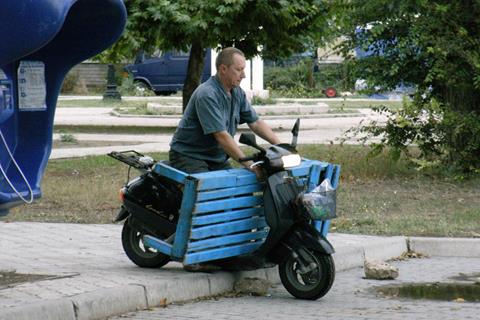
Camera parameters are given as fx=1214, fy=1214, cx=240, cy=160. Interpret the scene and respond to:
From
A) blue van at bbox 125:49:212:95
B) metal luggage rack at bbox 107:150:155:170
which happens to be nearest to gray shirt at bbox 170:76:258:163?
metal luggage rack at bbox 107:150:155:170

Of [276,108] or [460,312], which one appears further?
[276,108]

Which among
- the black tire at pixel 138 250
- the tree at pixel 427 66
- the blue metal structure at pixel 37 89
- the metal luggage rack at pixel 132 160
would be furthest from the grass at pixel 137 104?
the blue metal structure at pixel 37 89

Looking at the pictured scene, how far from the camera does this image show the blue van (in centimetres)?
4466

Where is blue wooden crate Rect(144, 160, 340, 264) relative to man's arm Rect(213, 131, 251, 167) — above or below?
below

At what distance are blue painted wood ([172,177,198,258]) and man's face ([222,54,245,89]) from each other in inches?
36.7

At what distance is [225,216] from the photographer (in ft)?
27.7

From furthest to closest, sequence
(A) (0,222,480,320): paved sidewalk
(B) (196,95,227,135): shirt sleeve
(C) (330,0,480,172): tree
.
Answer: (C) (330,0,480,172): tree
(B) (196,95,227,135): shirt sleeve
(A) (0,222,480,320): paved sidewalk

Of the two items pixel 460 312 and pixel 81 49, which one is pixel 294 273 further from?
pixel 81 49

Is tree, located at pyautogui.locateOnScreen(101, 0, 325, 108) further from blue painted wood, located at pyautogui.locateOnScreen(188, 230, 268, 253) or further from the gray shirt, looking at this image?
blue painted wood, located at pyautogui.locateOnScreen(188, 230, 268, 253)

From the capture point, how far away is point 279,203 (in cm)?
837

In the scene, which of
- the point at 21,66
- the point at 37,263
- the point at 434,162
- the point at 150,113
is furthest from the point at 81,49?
the point at 150,113

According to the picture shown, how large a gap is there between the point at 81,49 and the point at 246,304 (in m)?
2.07

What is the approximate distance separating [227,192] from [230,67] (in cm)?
95

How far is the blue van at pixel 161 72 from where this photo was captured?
44656mm
